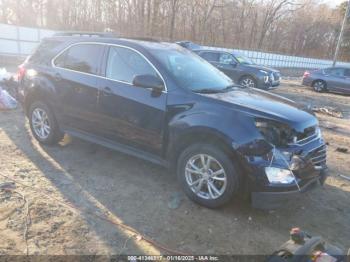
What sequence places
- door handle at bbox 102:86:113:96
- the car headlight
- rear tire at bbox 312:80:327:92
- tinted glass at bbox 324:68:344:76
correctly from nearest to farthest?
the car headlight < door handle at bbox 102:86:113:96 < tinted glass at bbox 324:68:344:76 < rear tire at bbox 312:80:327:92

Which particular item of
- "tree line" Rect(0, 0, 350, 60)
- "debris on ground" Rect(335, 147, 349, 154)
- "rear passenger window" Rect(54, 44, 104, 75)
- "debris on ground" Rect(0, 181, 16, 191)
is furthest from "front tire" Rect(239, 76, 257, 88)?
"debris on ground" Rect(0, 181, 16, 191)

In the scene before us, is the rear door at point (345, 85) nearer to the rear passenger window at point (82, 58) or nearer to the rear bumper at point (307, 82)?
the rear bumper at point (307, 82)

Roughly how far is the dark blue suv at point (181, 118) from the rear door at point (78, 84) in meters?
0.02

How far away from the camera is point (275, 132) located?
3.90 meters

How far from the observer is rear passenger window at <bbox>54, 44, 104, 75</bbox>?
5.15 metres

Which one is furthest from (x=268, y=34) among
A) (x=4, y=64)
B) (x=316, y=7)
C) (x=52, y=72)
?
(x=52, y=72)

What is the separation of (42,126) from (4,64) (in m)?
13.3

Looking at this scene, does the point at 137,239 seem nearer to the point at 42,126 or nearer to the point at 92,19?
the point at 42,126

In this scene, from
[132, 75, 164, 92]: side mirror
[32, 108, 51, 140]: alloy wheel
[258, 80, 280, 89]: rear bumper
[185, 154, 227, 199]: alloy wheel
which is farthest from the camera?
[258, 80, 280, 89]: rear bumper

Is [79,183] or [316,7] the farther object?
[316,7]

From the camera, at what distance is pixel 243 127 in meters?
3.88

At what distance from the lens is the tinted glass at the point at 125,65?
4688 millimetres

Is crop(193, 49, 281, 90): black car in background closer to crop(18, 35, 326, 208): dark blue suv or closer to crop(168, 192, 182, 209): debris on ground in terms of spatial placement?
crop(18, 35, 326, 208): dark blue suv

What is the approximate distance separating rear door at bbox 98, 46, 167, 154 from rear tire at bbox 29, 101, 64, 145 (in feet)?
3.67
